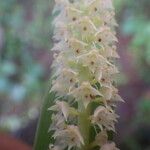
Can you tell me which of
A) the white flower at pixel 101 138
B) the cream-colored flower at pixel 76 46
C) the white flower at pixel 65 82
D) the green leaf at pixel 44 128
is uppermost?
the cream-colored flower at pixel 76 46

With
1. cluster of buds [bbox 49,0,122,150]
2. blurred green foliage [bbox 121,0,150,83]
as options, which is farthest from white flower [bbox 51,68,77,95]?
blurred green foliage [bbox 121,0,150,83]

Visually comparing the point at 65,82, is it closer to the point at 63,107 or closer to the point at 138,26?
the point at 63,107

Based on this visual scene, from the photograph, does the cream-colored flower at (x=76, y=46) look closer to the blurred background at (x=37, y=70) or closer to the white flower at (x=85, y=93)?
the white flower at (x=85, y=93)

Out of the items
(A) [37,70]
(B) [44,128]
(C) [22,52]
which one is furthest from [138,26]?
(B) [44,128]

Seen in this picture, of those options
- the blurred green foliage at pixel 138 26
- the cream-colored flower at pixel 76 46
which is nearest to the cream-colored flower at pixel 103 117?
the cream-colored flower at pixel 76 46

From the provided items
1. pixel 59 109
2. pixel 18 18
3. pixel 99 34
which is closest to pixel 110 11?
pixel 99 34

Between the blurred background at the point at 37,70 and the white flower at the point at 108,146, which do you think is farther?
the blurred background at the point at 37,70
